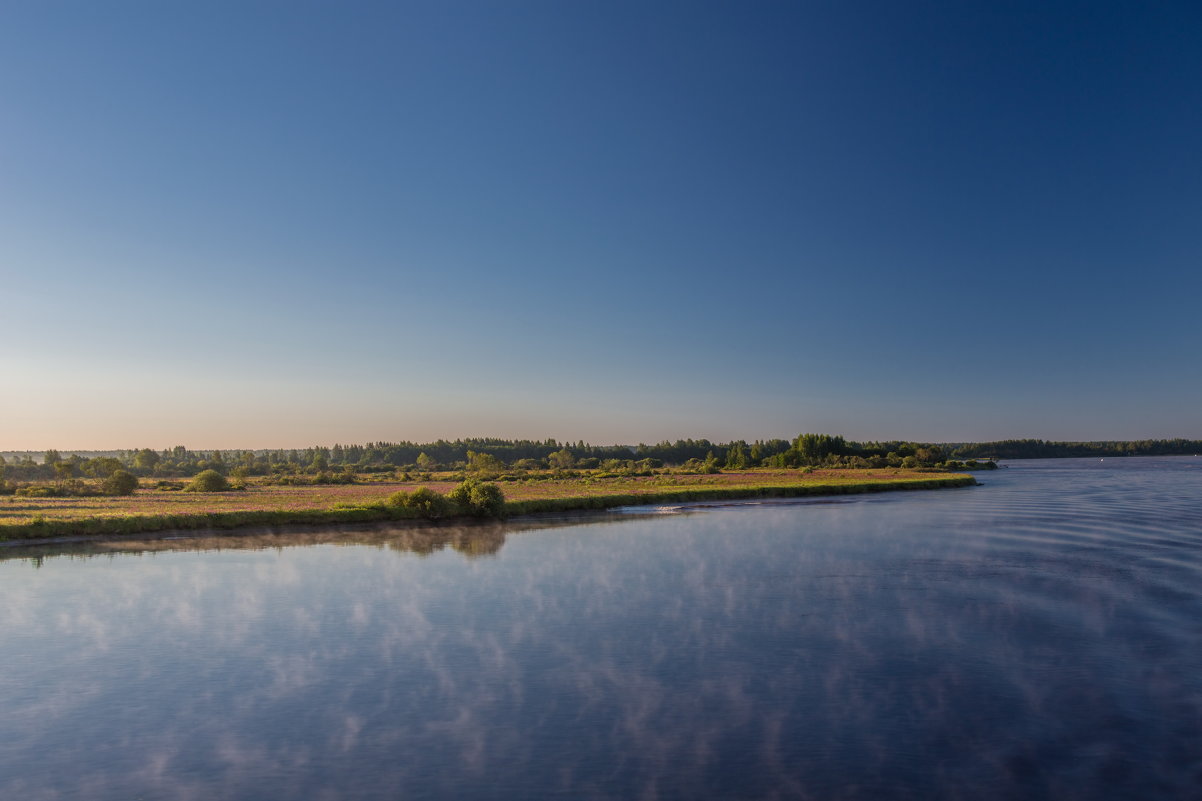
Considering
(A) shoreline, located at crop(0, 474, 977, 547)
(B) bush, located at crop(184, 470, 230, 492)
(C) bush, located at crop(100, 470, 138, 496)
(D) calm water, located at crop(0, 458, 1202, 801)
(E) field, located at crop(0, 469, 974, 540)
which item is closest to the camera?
(D) calm water, located at crop(0, 458, 1202, 801)

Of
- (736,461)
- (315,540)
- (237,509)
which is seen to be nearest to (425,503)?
(315,540)

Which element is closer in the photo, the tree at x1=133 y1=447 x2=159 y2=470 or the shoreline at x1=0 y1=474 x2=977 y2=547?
the shoreline at x1=0 y1=474 x2=977 y2=547

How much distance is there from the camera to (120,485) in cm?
7056

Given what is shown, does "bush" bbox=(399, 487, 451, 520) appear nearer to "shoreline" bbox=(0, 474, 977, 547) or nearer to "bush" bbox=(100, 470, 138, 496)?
"shoreline" bbox=(0, 474, 977, 547)

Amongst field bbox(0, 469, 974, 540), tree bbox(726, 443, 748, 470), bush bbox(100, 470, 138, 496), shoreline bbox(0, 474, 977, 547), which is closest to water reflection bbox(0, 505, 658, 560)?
shoreline bbox(0, 474, 977, 547)

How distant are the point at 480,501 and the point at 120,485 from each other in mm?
46608

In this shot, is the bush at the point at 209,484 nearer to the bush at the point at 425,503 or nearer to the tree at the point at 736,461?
the bush at the point at 425,503

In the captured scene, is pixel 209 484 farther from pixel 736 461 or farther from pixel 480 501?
pixel 736 461

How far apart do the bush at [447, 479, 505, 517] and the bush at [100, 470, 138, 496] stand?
42.8 metres

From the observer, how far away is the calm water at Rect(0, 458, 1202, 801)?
10734 millimetres

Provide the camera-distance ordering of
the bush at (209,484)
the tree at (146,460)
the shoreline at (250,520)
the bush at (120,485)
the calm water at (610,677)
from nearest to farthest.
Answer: the calm water at (610,677) < the shoreline at (250,520) < the bush at (120,485) < the bush at (209,484) < the tree at (146,460)

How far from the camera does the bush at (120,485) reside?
69875 millimetres

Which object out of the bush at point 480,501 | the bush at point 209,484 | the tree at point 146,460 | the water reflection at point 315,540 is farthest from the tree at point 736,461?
the tree at point 146,460

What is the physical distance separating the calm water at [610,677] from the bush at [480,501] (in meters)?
16.2
